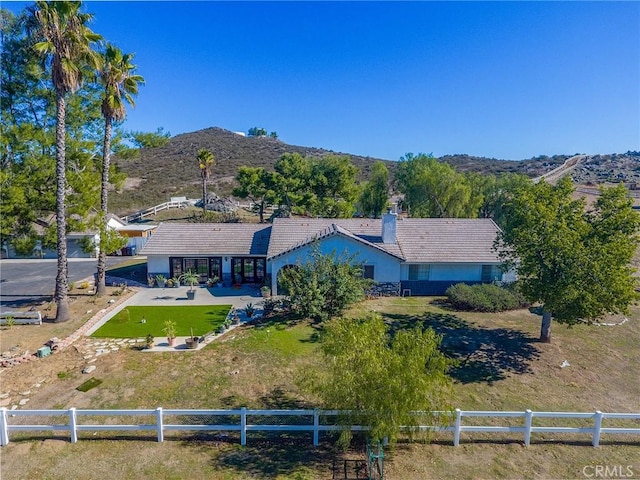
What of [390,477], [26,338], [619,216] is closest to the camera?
[390,477]

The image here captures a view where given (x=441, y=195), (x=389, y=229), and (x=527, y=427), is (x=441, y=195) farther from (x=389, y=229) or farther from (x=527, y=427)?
(x=527, y=427)

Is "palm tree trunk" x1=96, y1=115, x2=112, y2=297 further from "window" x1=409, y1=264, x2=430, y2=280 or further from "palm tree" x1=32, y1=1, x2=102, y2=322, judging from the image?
"window" x1=409, y1=264, x2=430, y2=280

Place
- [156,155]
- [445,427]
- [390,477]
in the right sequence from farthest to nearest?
[156,155], [445,427], [390,477]

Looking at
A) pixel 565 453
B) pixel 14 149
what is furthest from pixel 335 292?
pixel 14 149

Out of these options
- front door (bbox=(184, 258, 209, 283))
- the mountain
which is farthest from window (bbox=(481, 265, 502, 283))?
the mountain

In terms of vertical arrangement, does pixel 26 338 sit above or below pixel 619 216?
below

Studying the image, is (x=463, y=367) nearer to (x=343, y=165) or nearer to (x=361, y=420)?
(x=361, y=420)

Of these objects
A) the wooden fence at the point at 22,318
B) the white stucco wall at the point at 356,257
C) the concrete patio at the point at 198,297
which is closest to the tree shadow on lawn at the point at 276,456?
the concrete patio at the point at 198,297
